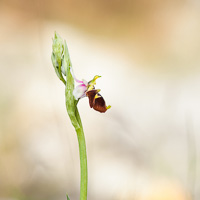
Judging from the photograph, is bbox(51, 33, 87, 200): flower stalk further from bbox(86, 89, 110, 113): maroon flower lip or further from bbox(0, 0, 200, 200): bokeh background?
bbox(0, 0, 200, 200): bokeh background

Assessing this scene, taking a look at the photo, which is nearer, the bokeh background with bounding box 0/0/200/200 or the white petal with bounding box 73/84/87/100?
the white petal with bounding box 73/84/87/100

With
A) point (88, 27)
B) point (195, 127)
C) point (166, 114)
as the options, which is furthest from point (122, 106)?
point (88, 27)

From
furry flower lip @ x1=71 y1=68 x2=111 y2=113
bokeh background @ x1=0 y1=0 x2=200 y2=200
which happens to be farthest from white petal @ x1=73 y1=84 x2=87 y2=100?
bokeh background @ x1=0 y1=0 x2=200 y2=200

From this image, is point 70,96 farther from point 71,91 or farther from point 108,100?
point 108,100

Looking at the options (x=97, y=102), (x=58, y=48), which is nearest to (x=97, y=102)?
(x=97, y=102)

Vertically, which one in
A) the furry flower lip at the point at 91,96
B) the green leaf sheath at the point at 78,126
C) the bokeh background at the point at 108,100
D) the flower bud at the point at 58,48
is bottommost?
the green leaf sheath at the point at 78,126

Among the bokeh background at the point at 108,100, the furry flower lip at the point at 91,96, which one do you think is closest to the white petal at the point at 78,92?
the furry flower lip at the point at 91,96

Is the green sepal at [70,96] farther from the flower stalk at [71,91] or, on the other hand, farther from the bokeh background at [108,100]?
the bokeh background at [108,100]

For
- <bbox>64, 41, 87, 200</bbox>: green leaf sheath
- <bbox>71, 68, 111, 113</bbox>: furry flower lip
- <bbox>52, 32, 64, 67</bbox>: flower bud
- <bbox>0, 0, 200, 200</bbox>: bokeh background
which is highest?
<bbox>0, 0, 200, 200</bbox>: bokeh background

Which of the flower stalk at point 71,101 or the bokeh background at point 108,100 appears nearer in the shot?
the flower stalk at point 71,101
